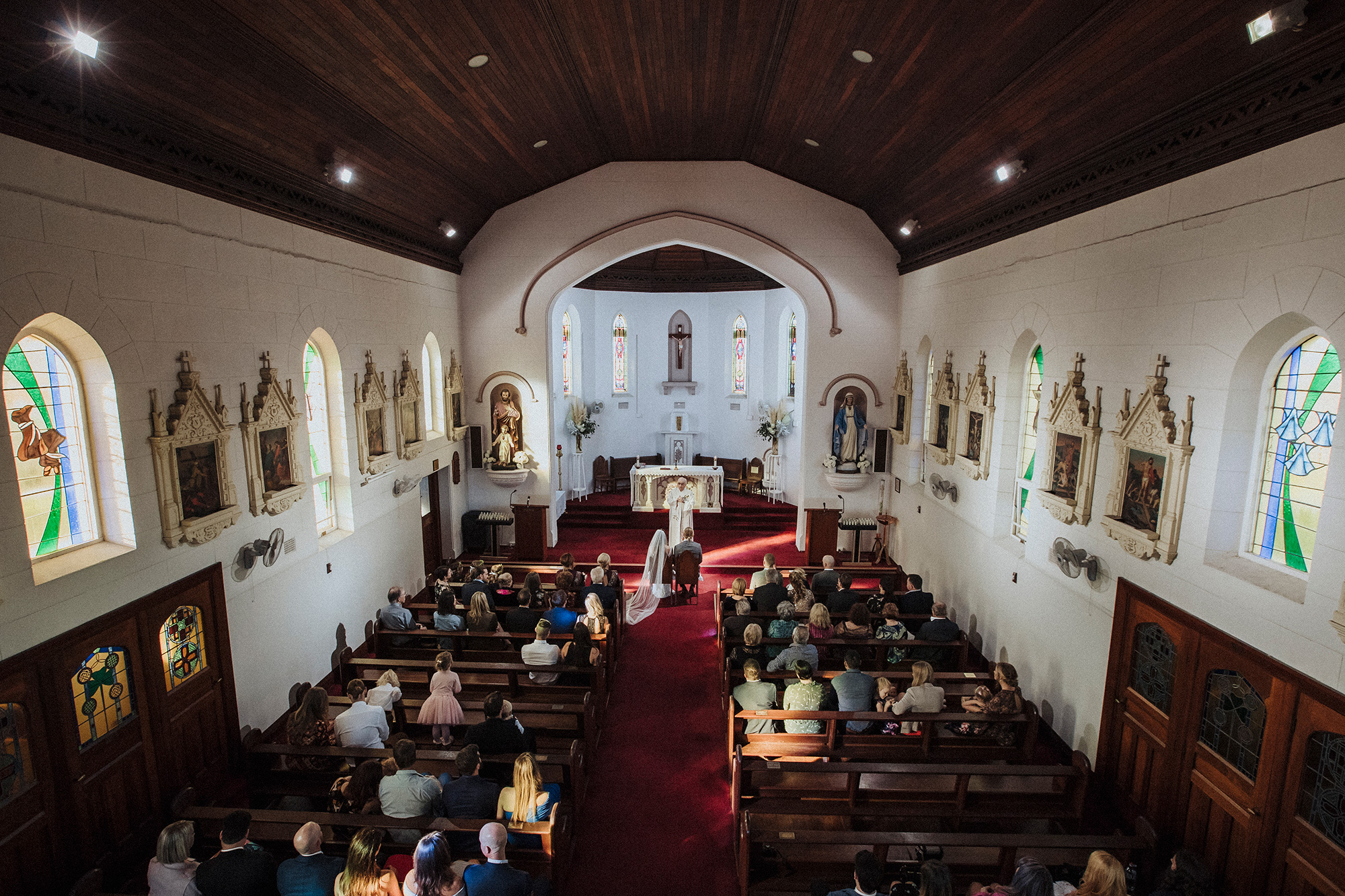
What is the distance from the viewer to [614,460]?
64.3 ft

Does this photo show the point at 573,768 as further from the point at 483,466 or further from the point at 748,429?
the point at 748,429

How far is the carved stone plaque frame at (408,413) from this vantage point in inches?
419

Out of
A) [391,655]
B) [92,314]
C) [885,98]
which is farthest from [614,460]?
[92,314]

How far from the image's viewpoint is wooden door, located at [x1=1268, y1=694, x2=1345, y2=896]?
13.7ft

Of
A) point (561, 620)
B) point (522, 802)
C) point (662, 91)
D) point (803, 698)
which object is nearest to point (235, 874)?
point (522, 802)

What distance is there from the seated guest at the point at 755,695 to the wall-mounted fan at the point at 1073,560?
3195mm

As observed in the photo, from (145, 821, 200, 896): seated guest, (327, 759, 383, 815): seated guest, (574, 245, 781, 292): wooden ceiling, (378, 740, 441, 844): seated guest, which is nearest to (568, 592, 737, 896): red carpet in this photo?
(378, 740, 441, 844): seated guest

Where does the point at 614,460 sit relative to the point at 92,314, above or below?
below

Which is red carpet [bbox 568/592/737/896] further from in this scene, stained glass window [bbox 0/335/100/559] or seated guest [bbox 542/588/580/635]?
stained glass window [bbox 0/335/100/559]

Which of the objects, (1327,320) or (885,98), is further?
(885,98)

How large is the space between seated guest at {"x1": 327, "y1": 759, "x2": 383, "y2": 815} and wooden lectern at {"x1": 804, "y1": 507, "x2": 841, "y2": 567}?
32.5ft

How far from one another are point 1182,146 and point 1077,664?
4748 mm

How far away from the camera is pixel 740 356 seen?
1981 centimetres

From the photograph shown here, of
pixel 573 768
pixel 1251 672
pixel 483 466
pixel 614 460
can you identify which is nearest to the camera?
pixel 1251 672
